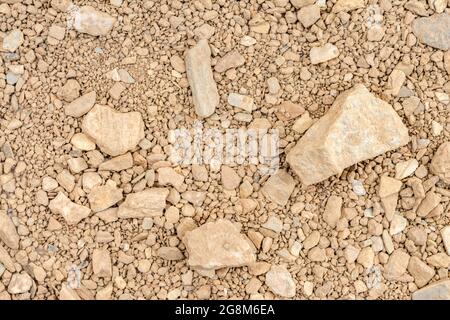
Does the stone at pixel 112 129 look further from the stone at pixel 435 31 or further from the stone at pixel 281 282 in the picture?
the stone at pixel 435 31

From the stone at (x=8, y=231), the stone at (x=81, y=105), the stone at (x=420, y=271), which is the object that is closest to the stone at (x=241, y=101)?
the stone at (x=81, y=105)

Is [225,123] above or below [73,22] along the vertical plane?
below

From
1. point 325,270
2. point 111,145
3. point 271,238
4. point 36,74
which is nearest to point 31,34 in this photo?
point 36,74

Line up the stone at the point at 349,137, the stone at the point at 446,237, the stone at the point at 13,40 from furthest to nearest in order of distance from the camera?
the stone at the point at 13,40, the stone at the point at 446,237, the stone at the point at 349,137

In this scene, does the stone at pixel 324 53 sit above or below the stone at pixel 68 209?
above

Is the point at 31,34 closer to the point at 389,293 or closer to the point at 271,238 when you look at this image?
the point at 271,238

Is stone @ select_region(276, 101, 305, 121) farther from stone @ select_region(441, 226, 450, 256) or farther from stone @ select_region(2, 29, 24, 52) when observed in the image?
stone @ select_region(2, 29, 24, 52)

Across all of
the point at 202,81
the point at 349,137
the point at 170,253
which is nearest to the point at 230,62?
the point at 202,81
